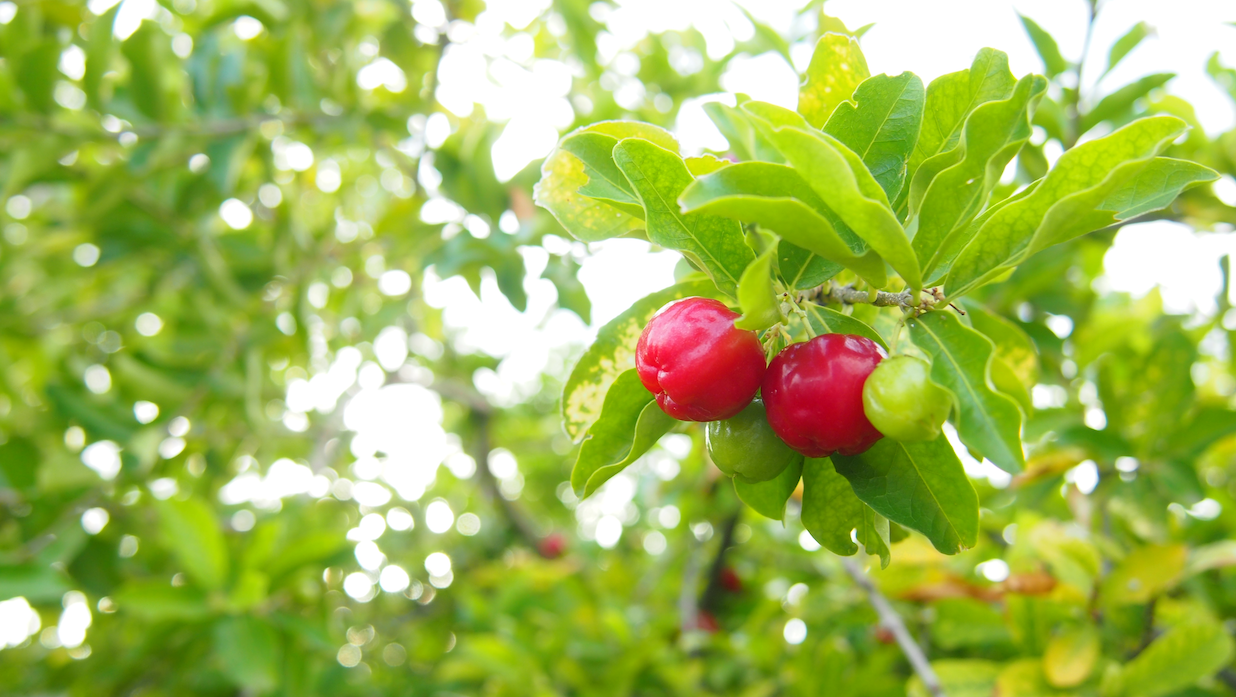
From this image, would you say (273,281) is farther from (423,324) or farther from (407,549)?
(407,549)

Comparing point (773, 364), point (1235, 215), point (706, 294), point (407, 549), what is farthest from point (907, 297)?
point (407, 549)

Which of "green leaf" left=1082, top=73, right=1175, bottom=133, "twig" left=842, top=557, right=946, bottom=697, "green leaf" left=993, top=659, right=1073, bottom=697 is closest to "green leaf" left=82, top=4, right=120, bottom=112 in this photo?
"twig" left=842, top=557, right=946, bottom=697

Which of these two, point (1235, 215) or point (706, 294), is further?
point (1235, 215)

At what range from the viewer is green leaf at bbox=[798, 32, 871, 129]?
3.10 ft

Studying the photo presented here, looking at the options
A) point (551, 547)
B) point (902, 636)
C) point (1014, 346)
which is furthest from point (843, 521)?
point (551, 547)

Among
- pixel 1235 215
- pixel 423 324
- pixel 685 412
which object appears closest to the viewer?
pixel 685 412

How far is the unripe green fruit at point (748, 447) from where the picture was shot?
89 cm

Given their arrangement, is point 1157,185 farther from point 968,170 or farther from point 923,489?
point 923,489

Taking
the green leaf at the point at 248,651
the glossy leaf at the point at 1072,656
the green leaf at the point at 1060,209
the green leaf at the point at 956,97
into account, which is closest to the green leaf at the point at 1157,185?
the green leaf at the point at 1060,209

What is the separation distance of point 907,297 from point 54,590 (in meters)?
2.28

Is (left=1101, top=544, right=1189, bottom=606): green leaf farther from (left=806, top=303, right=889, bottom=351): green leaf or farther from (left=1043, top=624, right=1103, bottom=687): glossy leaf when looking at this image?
(left=806, top=303, right=889, bottom=351): green leaf

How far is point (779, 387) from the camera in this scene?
32.8 inches

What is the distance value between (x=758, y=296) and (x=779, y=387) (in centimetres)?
15

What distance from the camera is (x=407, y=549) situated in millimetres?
4391
